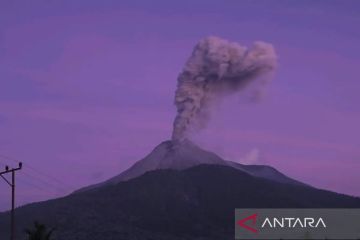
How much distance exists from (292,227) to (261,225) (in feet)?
4.87

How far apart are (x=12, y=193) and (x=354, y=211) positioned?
23.4 metres

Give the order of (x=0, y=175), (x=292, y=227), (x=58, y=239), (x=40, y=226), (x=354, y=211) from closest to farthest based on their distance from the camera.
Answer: (x=292, y=227), (x=354, y=211), (x=40, y=226), (x=0, y=175), (x=58, y=239)

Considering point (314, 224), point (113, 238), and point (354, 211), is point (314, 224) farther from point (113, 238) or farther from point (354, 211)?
point (113, 238)

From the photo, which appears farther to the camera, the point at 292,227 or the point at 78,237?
the point at 78,237

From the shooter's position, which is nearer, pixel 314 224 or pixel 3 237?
pixel 314 224

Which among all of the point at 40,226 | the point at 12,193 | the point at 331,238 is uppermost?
the point at 12,193

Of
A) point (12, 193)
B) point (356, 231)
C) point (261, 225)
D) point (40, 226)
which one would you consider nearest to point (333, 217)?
point (261, 225)

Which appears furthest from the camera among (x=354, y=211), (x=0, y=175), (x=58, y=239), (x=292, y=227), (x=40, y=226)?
(x=58, y=239)

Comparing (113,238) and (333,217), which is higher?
(113,238)

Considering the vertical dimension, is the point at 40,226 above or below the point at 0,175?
below

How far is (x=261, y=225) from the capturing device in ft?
122

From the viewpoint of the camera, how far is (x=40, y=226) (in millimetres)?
45500

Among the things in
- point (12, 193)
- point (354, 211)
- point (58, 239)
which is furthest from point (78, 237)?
point (354, 211)

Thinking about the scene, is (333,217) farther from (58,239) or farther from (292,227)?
(58,239)
